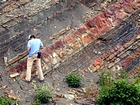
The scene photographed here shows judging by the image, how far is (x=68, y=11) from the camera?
1091 centimetres

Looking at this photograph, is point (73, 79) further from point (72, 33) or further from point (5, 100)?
point (5, 100)

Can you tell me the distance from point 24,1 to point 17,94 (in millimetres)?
2877

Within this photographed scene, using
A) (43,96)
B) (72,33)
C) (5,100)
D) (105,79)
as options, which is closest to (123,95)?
(43,96)

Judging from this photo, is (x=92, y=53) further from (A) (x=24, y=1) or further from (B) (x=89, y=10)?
(A) (x=24, y=1)

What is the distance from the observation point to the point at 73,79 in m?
9.30

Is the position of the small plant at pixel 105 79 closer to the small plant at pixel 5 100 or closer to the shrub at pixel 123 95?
the shrub at pixel 123 95

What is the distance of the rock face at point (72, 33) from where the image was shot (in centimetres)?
972

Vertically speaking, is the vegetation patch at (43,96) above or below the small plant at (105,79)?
above

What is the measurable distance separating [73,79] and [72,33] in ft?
5.76

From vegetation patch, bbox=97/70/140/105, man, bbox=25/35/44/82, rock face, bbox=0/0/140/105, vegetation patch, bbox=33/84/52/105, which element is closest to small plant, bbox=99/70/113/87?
rock face, bbox=0/0/140/105

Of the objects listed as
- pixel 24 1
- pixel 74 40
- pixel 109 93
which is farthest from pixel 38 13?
pixel 109 93

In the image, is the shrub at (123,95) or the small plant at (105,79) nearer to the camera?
the shrub at (123,95)

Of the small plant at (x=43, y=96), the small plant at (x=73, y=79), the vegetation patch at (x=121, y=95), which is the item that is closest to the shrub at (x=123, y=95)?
the vegetation patch at (x=121, y=95)

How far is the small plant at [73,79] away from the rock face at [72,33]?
488 mm
